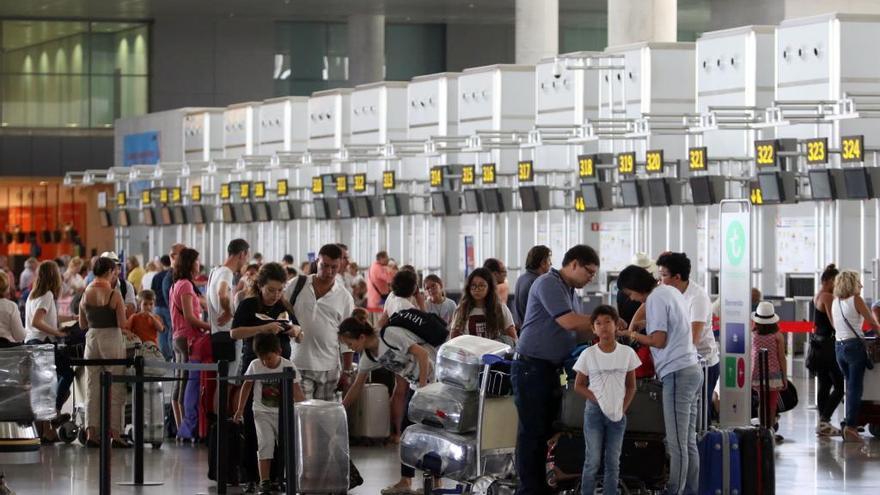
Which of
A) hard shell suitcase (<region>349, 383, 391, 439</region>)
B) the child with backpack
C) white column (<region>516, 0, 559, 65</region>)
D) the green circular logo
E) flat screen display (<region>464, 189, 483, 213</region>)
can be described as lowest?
hard shell suitcase (<region>349, 383, 391, 439</region>)

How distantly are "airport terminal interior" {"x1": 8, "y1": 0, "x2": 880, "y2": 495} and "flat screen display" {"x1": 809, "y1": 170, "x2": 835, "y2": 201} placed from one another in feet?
0.14

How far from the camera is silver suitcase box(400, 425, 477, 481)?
10773 millimetres

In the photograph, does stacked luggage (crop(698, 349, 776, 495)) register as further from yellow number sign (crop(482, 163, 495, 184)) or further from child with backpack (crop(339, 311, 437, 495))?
yellow number sign (crop(482, 163, 495, 184))

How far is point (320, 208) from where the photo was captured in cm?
3288

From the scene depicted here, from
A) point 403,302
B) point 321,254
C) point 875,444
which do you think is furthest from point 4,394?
point 875,444

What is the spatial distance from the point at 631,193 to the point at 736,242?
12181 millimetres

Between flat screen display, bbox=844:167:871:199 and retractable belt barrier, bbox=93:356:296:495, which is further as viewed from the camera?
flat screen display, bbox=844:167:871:199

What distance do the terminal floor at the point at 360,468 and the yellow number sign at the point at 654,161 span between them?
747 centimetres

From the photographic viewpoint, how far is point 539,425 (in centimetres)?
1055

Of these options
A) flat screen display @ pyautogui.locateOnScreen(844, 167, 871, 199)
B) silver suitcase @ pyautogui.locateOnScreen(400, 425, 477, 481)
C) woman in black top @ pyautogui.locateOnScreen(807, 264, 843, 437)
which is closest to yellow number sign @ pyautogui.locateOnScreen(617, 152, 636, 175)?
flat screen display @ pyautogui.locateOnScreen(844, 167, 871, 199)

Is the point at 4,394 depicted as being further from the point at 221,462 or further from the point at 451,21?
the point at 451,21

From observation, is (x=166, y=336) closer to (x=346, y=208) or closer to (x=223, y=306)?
(x=223, y=306)

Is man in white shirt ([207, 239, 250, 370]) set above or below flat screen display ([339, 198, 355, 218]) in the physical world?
below

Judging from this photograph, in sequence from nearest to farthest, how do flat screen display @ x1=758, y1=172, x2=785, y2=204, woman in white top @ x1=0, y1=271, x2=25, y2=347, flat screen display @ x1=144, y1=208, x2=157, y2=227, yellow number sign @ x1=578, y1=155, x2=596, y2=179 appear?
1. woman in white top @ x1=0, y1=271, x2=25, y2=347
2. flat screen display @ x1=758, y1=172, x2=785, y2=204
3. yellow number sign @ x1=578, y1=155, x2=596, y2=179
4. flat screen display @ x1=144, y1=208, x2=157, y2=227
